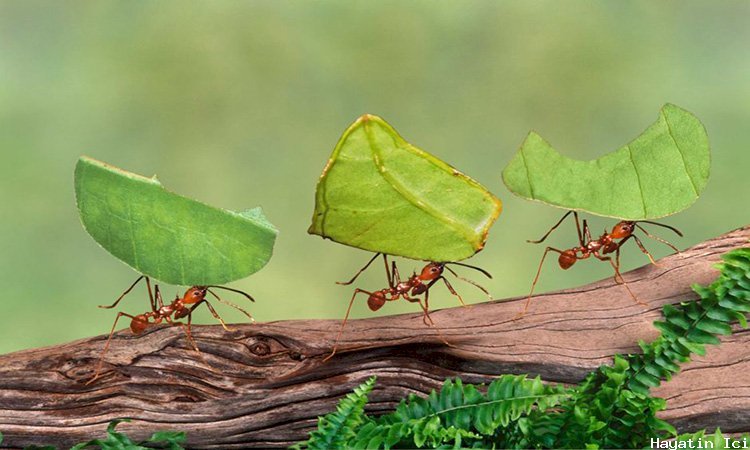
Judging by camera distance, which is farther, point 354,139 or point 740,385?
point 740,385

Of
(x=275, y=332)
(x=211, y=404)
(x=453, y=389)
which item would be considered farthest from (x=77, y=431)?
(x=453, y=389)

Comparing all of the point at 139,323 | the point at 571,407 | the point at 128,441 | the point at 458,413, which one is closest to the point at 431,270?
the point at 458,413

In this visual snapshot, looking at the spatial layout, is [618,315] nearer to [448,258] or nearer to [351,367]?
[448,258]

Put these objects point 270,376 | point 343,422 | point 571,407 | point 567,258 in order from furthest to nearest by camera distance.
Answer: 1. point 567,258
2. point 270,376
3. point 571,407
4. point 343,422

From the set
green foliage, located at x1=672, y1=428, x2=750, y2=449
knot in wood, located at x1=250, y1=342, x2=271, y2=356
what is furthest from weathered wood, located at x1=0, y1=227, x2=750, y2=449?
green foliage, located at x1=672, y1=428, x2=750, y2=449

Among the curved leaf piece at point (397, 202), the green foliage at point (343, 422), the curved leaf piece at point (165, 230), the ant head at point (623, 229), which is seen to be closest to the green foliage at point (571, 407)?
the green foliage at point (343, 422)

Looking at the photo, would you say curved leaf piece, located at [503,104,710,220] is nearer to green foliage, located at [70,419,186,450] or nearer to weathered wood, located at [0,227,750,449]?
weathered wood, located at [0,227,750,449]

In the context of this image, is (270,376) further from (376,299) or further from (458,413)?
(458,413)
